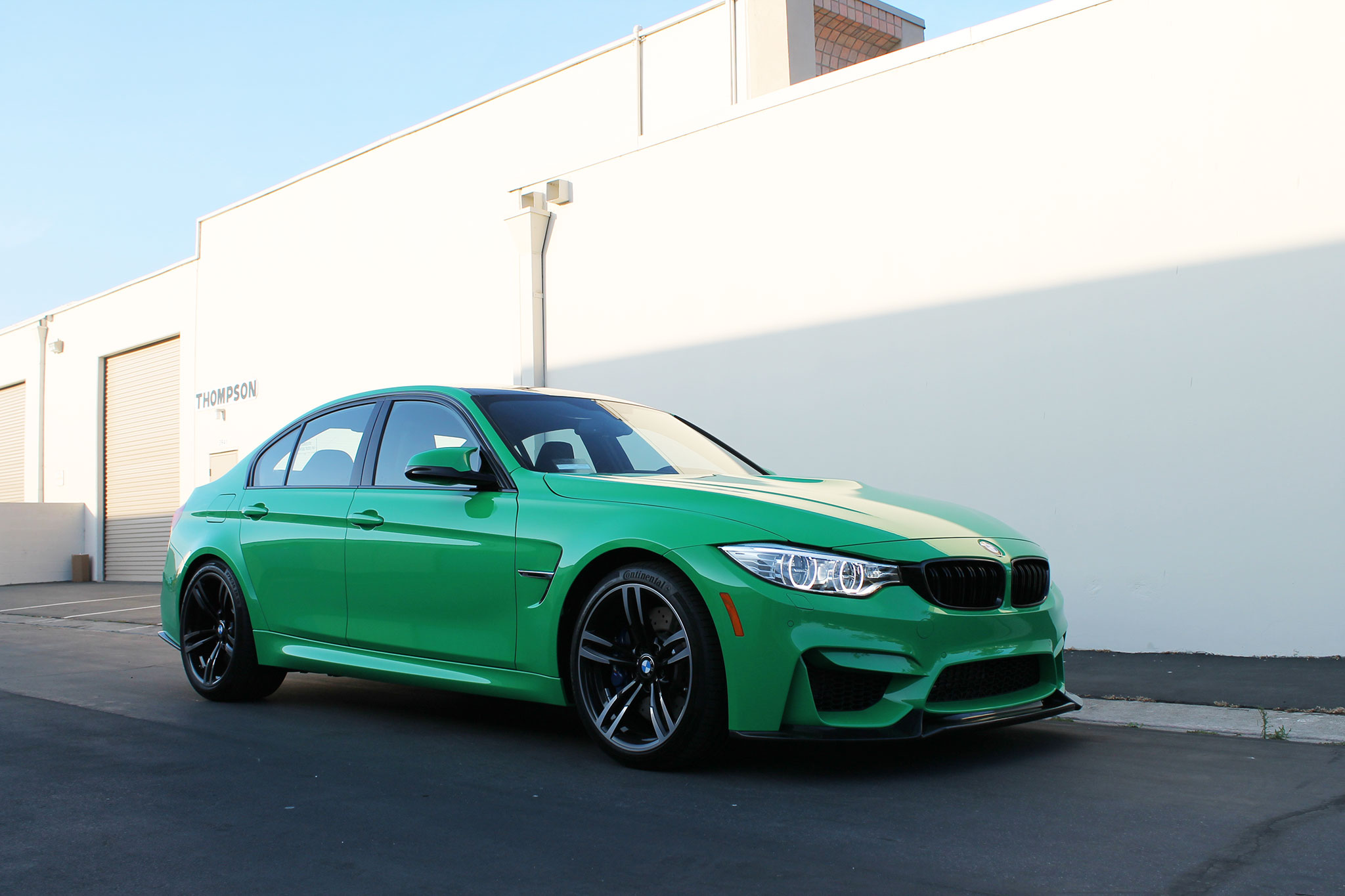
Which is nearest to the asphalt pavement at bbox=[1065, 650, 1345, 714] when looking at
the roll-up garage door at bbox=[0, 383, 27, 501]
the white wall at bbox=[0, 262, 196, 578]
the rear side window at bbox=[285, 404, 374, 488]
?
the rear side window at bbox=[285, 404, 374, 488]

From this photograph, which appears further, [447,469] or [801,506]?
[447,469]

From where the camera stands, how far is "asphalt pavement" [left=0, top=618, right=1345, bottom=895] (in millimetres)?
3111

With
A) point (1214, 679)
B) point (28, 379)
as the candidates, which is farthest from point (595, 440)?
point (28, 379)

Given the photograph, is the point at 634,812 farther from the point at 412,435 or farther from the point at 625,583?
the point at 412,435

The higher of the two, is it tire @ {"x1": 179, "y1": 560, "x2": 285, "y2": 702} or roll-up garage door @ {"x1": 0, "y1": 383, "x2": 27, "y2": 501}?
roll-up garage door @ {"x1": 0, "y1": 383, "x2": 27, "y2": 501}

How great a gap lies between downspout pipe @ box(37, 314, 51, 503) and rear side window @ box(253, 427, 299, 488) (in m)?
24.0

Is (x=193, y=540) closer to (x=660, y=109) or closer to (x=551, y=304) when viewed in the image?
(x=551, y=304)

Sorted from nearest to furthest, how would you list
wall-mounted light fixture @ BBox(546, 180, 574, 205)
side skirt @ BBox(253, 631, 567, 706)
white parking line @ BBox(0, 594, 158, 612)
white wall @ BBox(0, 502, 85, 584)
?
side skirt @ BBox(253, 631, 567, 706), wall-mounted light fixture @ BBox(546, 180, 574, 205), white parking line @ BBox(0, 594, 158, 612), white wall @ BBox(0, 502, 85, 584)

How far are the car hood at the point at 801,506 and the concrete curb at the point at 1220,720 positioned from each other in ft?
4.35

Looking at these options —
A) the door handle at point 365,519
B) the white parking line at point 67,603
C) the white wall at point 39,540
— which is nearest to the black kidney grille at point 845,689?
the door handle at point 365,519

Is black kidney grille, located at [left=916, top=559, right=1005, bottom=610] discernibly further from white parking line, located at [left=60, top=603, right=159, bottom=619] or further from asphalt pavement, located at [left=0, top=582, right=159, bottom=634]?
white parking line, located at [left=60, top=603, right=159, bottom=619]

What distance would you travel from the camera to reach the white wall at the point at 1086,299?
24.7 feet

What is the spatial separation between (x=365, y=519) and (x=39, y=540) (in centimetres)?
2261

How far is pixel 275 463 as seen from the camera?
6340 mm
